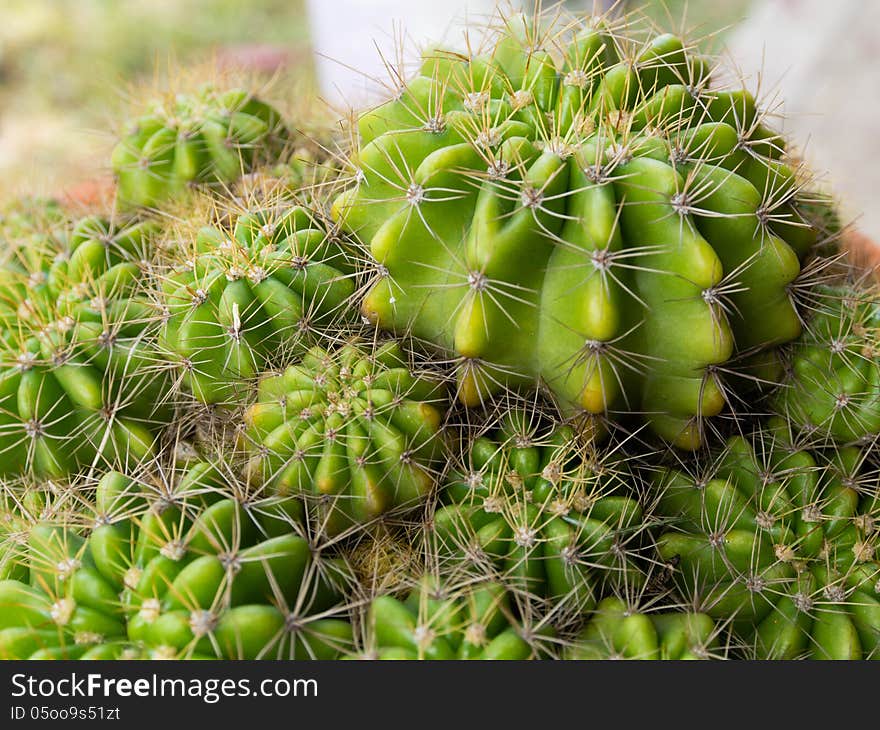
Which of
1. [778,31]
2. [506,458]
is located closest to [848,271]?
[506,458]

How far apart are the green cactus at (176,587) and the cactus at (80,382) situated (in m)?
0.26

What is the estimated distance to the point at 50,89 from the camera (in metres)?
5.82

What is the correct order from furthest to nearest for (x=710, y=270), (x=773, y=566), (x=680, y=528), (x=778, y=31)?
(x=778, y=31) < (x=680, y=528) < (x=773, y=566) < (x=710, y=270)

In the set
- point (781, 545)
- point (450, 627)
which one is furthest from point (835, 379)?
point (450, 627)

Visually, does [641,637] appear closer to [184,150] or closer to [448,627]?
[448,627]

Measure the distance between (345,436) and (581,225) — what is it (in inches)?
21.6

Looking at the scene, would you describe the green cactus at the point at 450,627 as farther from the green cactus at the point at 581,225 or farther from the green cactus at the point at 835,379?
the green cactus at the point at 835,379

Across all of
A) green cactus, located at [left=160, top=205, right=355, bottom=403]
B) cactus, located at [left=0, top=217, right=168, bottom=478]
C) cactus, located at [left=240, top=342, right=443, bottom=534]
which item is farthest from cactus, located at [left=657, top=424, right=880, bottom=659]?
cactus, located at [left=0, top=217, right=168, bottom=478]

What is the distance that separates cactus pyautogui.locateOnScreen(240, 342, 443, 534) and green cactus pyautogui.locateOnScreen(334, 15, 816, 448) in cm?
Answer: 12

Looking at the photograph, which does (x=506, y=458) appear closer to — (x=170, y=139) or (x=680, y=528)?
(x=680, y=528)

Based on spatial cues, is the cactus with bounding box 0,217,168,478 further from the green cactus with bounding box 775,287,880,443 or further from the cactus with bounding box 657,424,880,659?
the green cactus with bounding box 775,287,880,443
